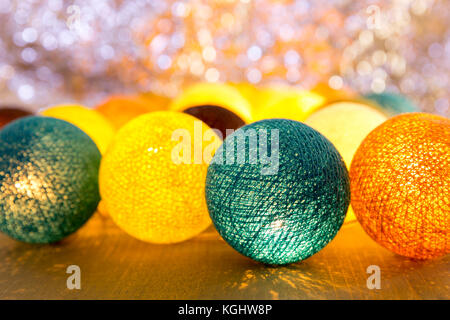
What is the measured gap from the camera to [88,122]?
89.0 inches

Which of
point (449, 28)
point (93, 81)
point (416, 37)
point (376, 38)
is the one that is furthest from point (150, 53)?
point (449, 28)

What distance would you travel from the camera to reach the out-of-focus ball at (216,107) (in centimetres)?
193

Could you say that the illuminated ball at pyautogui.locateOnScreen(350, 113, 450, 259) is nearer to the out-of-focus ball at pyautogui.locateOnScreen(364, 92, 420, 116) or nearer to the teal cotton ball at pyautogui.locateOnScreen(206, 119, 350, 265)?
the teal cotton ball at pyautogui.locateOnScreen(206, 119, 350, 265)

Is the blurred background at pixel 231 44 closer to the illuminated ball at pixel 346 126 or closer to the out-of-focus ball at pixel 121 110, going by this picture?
the out-of-focus ball at pixel 121 110

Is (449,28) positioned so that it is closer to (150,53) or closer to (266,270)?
(150,53)

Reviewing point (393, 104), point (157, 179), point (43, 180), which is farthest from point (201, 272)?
point (393, 104)

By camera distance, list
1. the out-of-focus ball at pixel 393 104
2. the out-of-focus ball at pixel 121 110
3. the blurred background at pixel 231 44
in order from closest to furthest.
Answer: the out-of-focus ball at pixel 393 104 → the out-of-focus ball at pixel 121 110 → the blurred background at pixel 231 44

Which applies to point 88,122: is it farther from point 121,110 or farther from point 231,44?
point 231,44

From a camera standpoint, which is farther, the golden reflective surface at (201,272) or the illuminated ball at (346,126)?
the illuminated ball at (346,126)

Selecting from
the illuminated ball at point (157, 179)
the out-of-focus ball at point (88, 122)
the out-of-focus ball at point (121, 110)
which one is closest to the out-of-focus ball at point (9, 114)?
the out-of-focus ball at point (88, 122)

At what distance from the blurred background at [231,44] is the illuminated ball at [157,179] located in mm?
2202

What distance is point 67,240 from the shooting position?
178 cm

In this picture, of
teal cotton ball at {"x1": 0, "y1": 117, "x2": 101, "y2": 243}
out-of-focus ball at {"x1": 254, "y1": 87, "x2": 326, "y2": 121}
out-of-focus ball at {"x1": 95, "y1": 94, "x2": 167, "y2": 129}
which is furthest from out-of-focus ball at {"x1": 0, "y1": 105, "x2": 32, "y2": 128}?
out-of-focus ball at {"x1": 254, "y1": 87, "x2": 326, "y2": 121}
